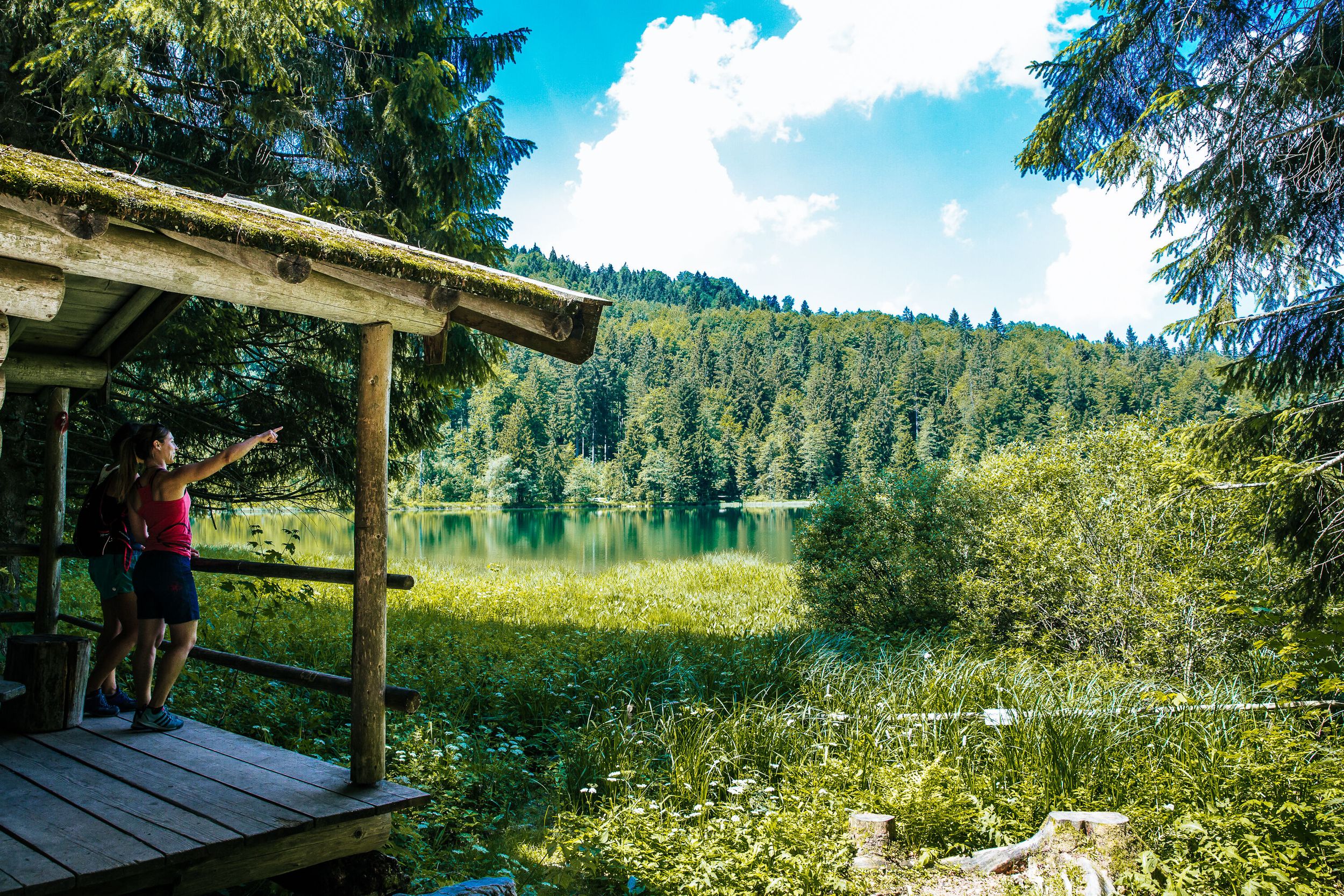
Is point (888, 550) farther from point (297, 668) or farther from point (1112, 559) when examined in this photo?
point (297, 668)

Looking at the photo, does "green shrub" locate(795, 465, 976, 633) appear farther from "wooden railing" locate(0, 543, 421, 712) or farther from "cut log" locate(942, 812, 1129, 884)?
"wooden railing" locate(0, 543, 421, 712)

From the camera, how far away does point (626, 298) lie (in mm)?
175375

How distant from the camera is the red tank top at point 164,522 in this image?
3969 millimetres

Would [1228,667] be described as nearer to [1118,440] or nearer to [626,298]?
[1118,440]

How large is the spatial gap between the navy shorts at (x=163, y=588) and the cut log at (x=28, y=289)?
159 centimetres

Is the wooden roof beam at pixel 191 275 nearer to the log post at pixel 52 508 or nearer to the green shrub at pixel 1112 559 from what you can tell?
the log post at pixel 52 508

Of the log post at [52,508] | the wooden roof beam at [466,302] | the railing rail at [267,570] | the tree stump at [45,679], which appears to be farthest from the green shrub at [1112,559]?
the log post at [52,508]

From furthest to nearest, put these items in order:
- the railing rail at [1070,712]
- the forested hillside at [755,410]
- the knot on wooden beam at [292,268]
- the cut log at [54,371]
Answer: the forested hillside at [755,410]
the railing rail at [1070,712]
the cut log at [54,371]
the knot on wooden beam at [292,268]

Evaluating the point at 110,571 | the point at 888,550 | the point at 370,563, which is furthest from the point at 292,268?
the point at 888,550

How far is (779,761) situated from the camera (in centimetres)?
566

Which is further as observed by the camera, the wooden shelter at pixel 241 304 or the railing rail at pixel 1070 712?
the railing rail at pixel 1070 712

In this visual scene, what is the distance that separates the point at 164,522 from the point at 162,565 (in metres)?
0.21

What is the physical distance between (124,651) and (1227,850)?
5.95 meters

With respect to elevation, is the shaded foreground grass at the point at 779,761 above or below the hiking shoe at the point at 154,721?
below
